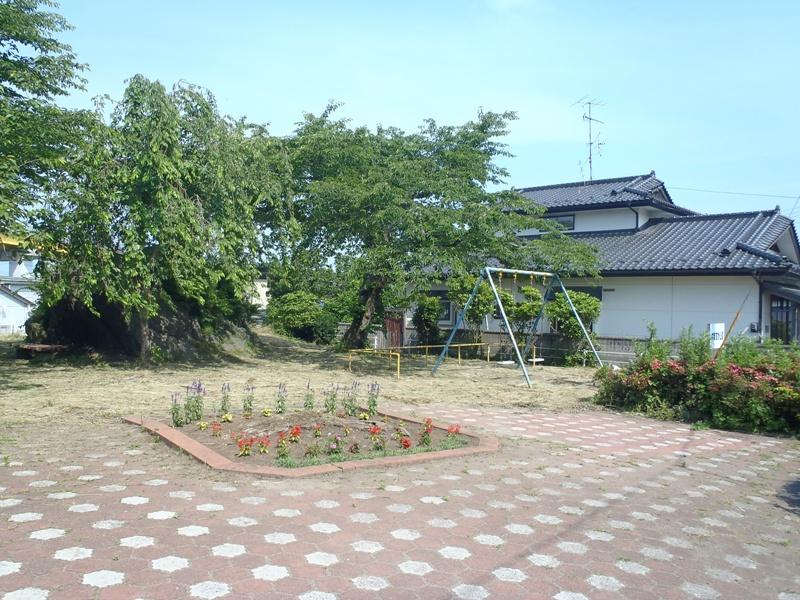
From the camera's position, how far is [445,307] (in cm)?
2708

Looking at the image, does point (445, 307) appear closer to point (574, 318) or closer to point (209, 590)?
point (574, 318)

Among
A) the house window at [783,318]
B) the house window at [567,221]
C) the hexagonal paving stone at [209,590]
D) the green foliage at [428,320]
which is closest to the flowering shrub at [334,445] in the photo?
the hexagonal paving stone at [209,590]

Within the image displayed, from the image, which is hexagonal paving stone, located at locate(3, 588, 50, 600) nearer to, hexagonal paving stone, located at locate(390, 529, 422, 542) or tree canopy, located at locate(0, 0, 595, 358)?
hexagonal paving stone, located at locate(390, 529, 422, 542)

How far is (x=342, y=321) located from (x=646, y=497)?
73.7ft

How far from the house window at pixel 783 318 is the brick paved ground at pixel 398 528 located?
13.6m

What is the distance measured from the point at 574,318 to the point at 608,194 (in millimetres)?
7817

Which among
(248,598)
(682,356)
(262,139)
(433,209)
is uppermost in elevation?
(262,139)

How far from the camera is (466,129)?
1897 centimetres

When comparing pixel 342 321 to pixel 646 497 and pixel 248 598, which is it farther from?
pixel 248 598

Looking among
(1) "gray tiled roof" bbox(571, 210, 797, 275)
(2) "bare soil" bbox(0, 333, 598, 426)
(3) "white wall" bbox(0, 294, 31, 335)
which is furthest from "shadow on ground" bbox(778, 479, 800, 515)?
(3) "white wall" bbox(0, 294, 31, 335)

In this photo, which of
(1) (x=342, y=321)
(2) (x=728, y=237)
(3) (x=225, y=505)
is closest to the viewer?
(3) (x=225, y=505)

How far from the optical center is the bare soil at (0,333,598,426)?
10.3m

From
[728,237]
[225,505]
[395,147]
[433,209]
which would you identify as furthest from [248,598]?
[728,237]

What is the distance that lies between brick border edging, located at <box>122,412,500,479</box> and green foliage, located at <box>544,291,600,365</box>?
12936mm
